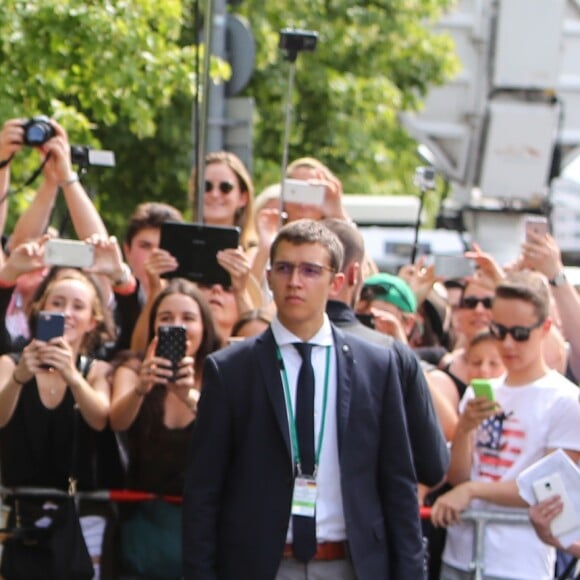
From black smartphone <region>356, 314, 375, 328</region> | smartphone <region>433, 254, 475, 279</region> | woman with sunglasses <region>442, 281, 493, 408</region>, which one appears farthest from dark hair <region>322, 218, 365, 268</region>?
smartphone <region>433, 254, 475, 279</region>

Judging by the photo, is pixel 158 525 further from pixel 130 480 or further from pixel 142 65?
pixel 142 65

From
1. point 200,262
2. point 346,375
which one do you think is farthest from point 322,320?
point 200,262

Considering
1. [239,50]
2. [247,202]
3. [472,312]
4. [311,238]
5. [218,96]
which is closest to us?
[311,238]

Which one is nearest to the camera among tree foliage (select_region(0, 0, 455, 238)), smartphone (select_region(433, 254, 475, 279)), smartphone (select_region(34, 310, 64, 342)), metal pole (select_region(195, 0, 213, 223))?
smartphone (select_region(34, 310, 64, 342))

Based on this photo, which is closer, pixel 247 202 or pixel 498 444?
pixel 498 444

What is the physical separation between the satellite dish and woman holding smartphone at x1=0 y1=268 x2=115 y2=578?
4.80 metres

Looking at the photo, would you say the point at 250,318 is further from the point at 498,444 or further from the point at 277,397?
the point at 277,397

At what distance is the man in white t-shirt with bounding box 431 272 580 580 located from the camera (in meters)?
8.34

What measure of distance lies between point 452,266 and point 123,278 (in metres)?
1.73

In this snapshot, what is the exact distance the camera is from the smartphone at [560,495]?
763cm

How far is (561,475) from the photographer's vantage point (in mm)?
7633

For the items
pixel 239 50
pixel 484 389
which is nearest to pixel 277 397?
pixel 484 389

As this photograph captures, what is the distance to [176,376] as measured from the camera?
7.94 metres

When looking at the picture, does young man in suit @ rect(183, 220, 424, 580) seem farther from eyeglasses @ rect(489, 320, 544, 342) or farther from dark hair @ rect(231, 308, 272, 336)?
dark hair @ rect(231, 308, 272, 336)
